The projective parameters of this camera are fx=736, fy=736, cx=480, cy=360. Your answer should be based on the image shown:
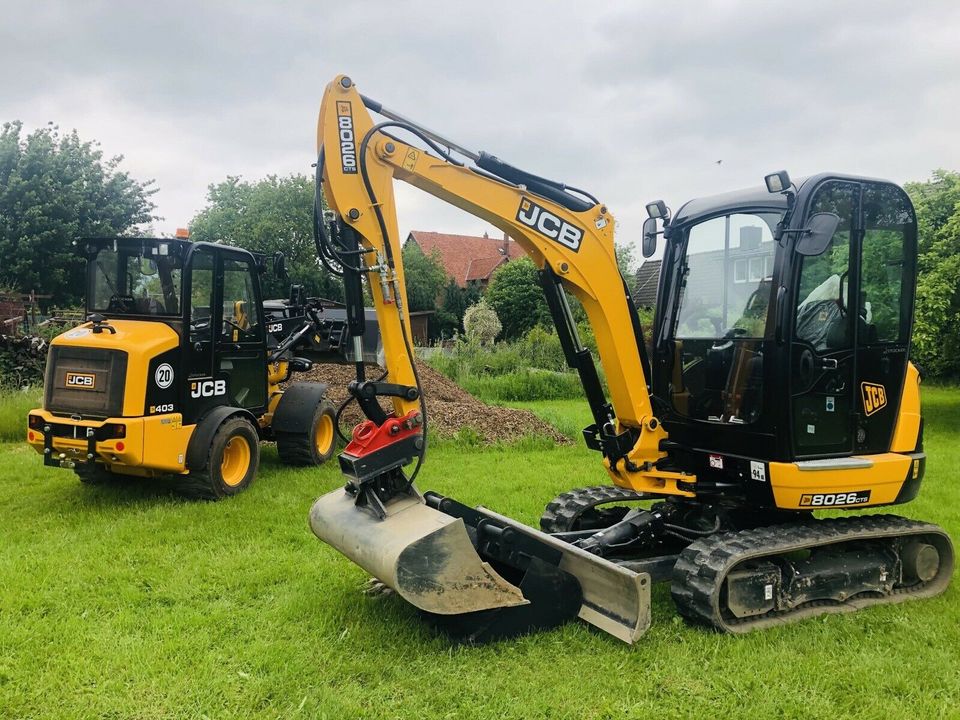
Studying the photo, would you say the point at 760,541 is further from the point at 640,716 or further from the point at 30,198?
the point at 30,198

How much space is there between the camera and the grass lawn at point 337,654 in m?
3.38

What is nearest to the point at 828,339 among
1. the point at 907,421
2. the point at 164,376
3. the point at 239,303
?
the point at 907,421

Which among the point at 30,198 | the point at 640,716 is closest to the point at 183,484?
the point at 640,716

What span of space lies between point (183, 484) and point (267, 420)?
1.74m

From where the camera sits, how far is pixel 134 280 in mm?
7230

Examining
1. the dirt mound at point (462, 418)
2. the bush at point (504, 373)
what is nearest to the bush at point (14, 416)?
the dirt mound at point (462, 418)

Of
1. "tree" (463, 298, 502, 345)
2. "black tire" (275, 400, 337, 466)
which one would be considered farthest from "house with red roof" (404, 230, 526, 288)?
"black tire" (275, 400, 337, 466)

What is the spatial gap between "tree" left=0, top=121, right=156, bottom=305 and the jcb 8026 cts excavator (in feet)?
52.8

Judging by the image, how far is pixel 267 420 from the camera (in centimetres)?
862

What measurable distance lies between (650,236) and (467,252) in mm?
45429

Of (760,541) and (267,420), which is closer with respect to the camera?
(760,541)

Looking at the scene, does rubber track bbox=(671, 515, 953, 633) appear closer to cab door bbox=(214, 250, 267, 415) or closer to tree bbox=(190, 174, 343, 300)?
cab door bbox=(214, 250, 267, 415)

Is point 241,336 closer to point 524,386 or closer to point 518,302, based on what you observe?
point 524,386

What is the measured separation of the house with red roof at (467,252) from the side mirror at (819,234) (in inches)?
1543
